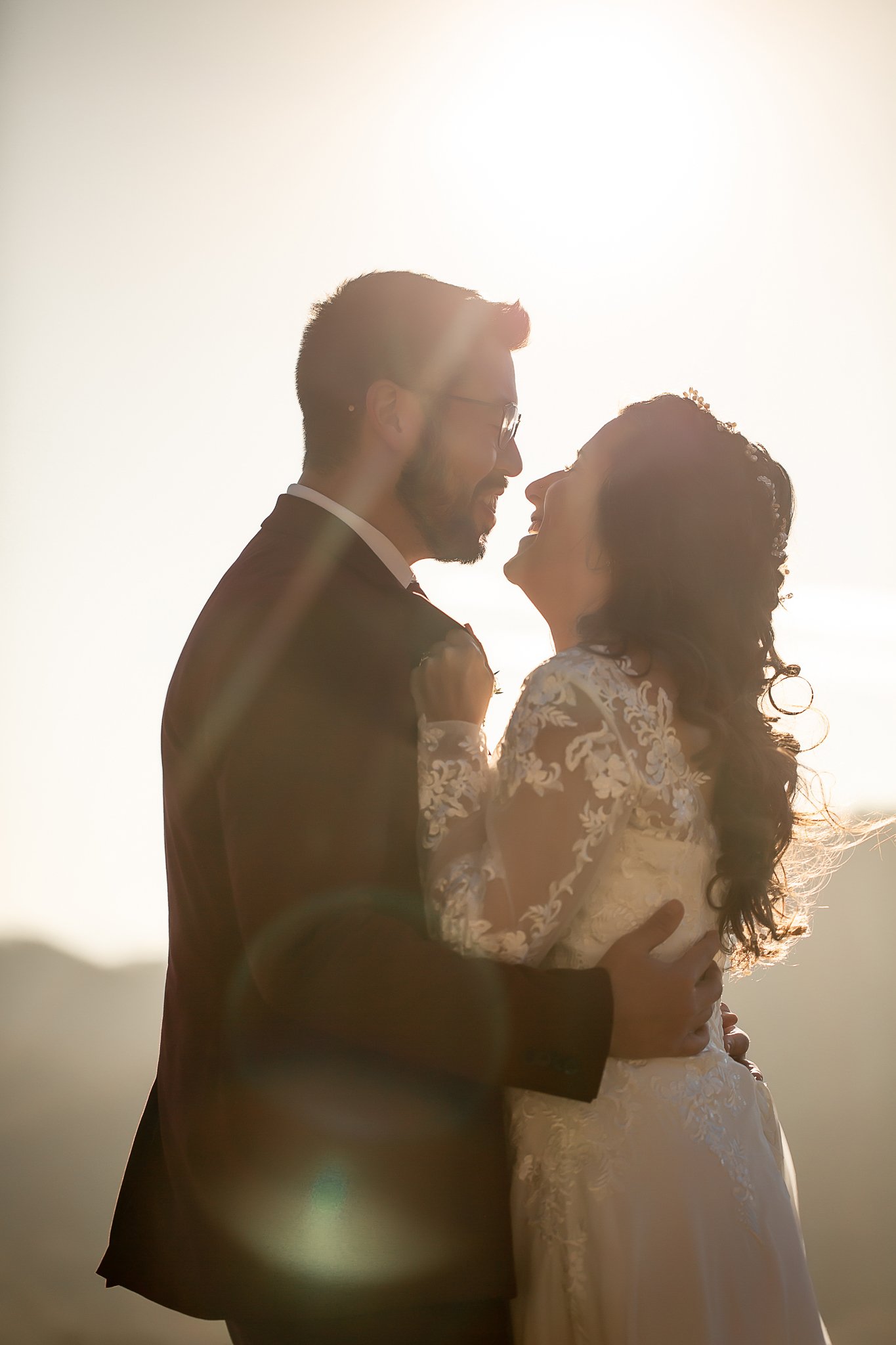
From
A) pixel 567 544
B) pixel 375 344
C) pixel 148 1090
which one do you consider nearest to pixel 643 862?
pixel 567 544

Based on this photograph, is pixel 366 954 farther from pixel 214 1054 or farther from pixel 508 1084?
pixel 214 1054

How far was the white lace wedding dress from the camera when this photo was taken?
2.15 meters

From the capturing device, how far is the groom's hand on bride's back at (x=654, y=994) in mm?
2146

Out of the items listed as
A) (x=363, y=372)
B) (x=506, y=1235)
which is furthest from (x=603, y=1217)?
(x=363, y=372)

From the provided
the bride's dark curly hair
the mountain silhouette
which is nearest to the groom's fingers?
the bride's dark curly hair

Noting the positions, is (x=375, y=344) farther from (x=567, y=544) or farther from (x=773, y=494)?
(x=773, y=494)

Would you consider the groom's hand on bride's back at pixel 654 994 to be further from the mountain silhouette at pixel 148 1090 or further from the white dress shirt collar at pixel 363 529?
the mountain silhouette at pixel 148 1090

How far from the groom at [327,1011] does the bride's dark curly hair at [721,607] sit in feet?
1.09

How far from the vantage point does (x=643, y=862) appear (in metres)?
2.38

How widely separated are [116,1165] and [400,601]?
40756 millimetres

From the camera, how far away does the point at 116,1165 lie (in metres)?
37.1

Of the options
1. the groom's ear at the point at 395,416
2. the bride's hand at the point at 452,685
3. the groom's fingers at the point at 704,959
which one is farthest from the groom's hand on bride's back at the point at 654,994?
the groom's ear at the point at 395,416

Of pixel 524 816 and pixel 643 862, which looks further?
pixel 643 862

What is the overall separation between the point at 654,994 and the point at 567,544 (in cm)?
131
